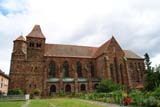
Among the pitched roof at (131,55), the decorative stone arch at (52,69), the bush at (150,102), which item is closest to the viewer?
the bush at (150,102)

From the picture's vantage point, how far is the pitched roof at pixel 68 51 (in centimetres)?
5643

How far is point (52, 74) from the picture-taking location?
54.2 m

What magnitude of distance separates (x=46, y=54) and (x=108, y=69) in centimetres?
1951

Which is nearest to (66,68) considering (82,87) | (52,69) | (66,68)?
(66,68)

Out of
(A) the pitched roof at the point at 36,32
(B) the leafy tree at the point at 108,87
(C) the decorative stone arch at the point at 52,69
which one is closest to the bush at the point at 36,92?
(C) the decorative stone arch at the point at 52,69

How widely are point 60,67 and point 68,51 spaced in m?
7.12

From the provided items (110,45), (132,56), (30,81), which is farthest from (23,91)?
(132,56)

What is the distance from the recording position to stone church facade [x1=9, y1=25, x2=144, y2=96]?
4969cm

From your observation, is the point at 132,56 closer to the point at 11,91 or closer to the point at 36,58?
the point at 36,58

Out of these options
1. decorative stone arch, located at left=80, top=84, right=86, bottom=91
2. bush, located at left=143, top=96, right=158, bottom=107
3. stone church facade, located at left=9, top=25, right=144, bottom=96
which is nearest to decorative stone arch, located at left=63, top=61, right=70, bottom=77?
stone church facade, located at left=9, top=25, right=144, bottom=96

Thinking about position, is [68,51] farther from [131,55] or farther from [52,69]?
[131,55]

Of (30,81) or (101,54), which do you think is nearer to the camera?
(30,81)

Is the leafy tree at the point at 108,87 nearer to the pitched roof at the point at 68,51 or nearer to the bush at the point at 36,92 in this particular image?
the pitched roof at the point at 68,51

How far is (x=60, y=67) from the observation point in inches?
2156
